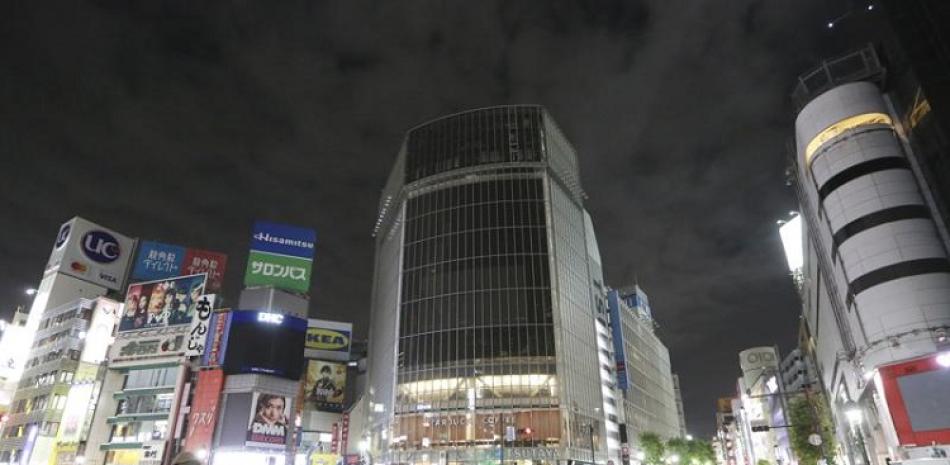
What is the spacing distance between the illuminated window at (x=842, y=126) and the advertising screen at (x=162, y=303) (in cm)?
7481

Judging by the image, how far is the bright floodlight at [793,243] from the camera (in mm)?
77750

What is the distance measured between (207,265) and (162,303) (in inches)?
435

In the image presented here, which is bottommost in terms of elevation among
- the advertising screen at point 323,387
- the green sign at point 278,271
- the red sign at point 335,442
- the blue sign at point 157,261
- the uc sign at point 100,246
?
the red sign at point 335,442

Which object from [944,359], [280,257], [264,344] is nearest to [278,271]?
[280,257]

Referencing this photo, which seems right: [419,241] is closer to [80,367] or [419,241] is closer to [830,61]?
[80,367]

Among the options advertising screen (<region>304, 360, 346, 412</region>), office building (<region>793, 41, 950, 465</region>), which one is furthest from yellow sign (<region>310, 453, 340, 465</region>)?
office building (<region>793, 41, 950, 465</region>)

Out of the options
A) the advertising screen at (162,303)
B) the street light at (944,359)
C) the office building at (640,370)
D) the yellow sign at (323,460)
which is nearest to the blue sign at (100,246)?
the advertising screen at (162,303)

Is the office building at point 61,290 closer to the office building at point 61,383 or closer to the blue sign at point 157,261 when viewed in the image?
the office building at point 61,383

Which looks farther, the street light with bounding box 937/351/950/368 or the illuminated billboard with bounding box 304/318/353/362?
the illuminated billboard with bounding box 304/318/353/362

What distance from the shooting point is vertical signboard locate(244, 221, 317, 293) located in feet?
258

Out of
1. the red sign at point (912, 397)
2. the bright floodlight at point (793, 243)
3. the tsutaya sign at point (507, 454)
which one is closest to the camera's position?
the red sign at point (912, 397)

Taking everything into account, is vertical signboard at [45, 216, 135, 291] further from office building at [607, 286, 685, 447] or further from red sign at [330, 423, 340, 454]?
Result: office building at [607, 286, 685, 447]

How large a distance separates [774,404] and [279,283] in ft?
306

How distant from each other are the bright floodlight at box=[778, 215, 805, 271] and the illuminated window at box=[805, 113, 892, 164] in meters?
38.8
